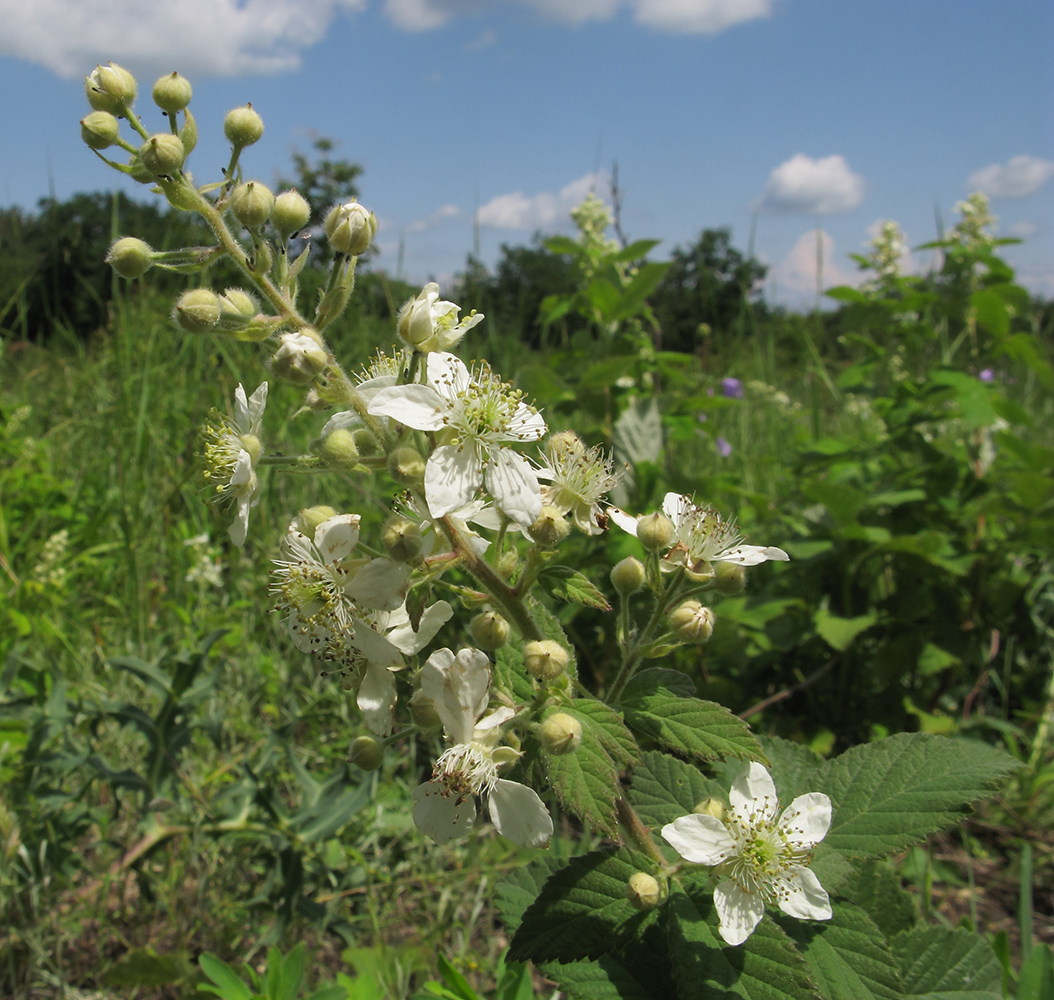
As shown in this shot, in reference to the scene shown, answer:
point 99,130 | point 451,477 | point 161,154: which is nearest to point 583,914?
point 451,477

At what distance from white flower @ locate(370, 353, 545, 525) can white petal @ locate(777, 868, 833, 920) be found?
744 mm

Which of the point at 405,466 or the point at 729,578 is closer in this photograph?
the point at 405,466

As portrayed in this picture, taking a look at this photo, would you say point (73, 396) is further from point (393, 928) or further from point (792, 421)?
point (792, 421)

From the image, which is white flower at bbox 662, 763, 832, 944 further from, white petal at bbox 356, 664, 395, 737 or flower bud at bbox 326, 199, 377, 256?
flower bud at bbox 326, 199, 377, 256

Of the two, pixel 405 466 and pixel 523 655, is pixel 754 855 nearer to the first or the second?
pixel 523 655

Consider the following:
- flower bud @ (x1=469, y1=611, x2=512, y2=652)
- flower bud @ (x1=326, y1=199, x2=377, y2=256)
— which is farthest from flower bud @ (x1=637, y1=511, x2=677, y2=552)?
flower bud @ (x1=326, y1=199, x2=377, y2=256)

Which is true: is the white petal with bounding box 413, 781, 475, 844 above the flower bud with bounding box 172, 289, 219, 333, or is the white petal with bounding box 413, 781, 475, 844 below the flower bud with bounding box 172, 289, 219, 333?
below

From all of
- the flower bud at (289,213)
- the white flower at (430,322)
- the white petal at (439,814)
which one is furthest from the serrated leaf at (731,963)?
the flower bud at (289,213)

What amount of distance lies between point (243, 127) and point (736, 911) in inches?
61.1

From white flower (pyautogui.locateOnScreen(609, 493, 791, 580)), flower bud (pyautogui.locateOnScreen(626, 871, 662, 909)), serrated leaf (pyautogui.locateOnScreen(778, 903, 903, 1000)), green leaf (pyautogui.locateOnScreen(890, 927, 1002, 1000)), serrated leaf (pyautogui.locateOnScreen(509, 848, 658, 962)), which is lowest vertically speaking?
green leaf (pyautogui.locateOnScreen(890, 927, 1002, 1000))

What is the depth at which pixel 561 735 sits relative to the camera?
3.66ft

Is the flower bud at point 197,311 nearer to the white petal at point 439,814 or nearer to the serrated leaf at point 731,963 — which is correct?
the white petal at point 439,814

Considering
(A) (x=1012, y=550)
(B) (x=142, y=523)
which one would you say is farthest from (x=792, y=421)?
(B) (x=142, y=523)

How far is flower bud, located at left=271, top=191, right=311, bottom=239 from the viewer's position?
136 centimetres
